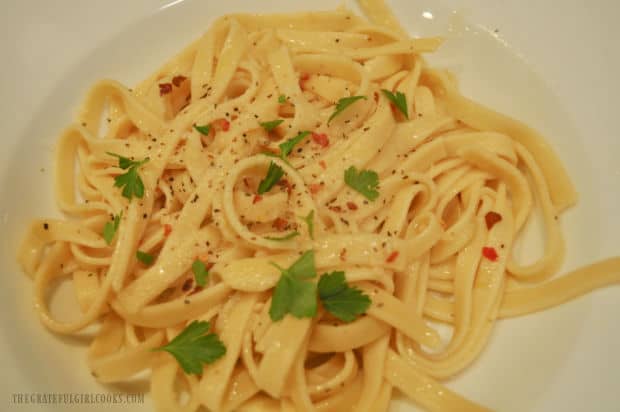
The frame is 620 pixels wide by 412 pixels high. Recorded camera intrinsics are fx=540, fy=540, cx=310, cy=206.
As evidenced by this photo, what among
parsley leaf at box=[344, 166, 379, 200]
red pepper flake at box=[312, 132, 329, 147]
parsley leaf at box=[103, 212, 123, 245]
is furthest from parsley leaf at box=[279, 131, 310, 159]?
parsley leaf at box=[103, 212, 123, 245]

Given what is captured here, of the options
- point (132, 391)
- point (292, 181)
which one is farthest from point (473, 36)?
point (132, 391)

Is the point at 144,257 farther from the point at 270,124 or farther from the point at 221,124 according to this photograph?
the point at 270,124

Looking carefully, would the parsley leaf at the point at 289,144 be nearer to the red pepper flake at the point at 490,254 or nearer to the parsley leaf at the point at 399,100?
the parsley leaf at the point at 399,100

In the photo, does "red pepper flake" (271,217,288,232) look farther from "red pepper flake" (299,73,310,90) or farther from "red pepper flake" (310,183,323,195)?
"red pepper flake" (299,73,310,90)

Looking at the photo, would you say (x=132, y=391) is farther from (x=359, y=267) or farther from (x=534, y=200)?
(x=534, y=200)

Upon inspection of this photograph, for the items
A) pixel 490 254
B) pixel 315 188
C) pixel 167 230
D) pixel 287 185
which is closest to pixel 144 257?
pixel 167 230

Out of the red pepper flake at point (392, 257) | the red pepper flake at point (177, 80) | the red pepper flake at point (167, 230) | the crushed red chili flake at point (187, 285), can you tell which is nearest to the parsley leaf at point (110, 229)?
the red pepper flake at point (167, 230)
